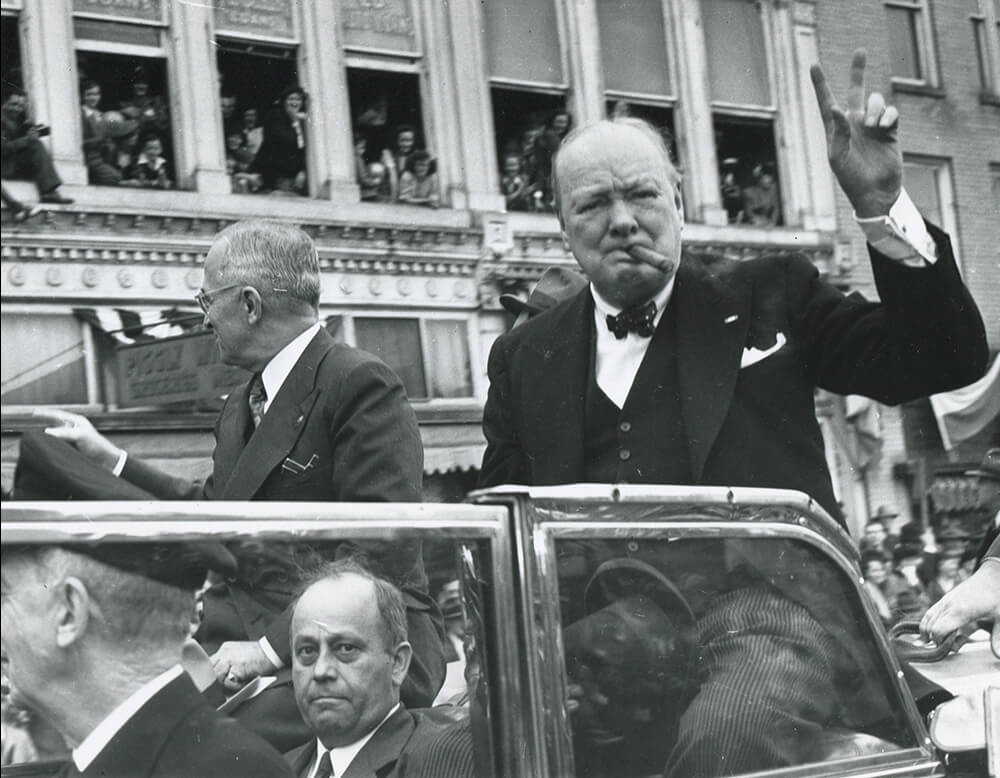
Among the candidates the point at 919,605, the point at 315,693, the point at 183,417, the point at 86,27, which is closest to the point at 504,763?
the point at 315,693

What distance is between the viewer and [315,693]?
68.1 inches

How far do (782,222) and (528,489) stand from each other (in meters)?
A: 14.3

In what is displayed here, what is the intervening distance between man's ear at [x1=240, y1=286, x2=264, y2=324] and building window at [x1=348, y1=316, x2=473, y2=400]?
941 centimetres

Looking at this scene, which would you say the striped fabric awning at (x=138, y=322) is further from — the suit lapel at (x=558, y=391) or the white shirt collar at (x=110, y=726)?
the white shirt collar at (x=110, y=726)

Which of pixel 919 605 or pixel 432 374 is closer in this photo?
pixel 919 605

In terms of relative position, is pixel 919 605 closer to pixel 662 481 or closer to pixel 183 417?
pixel 183 417

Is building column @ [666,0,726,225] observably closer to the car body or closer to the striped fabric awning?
the striped fabric awning

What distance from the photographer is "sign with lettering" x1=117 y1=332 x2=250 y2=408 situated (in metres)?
9.77

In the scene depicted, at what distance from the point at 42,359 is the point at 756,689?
370 inches

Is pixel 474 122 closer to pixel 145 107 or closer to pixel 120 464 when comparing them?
pixel 145 107

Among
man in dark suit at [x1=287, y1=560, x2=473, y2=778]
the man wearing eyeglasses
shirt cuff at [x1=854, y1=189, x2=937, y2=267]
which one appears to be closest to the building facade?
the man wearing eyeglasses

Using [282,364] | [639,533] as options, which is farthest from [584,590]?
[282,364]

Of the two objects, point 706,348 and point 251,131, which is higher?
point 251,131

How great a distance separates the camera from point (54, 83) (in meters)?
10.8
